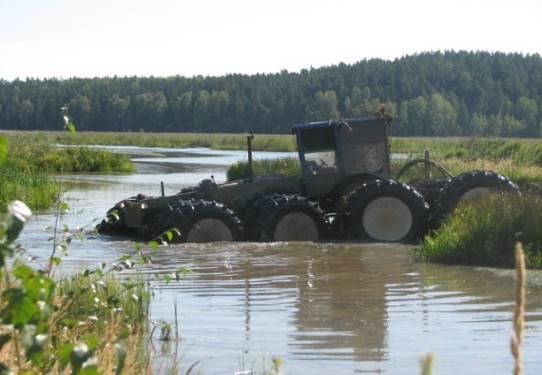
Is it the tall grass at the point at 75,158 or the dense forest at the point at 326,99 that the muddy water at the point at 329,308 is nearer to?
the tall grass at the point at 75,158

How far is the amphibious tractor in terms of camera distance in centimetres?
1535

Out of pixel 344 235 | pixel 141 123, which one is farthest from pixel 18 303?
pixel 141 123

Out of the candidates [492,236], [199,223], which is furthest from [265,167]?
[492,236]

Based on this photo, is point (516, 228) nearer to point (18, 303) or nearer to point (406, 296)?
point (406, 296)

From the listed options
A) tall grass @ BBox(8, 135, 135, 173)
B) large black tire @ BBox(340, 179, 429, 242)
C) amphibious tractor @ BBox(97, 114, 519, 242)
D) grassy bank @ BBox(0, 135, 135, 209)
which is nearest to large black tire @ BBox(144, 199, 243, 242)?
amphibious tractor @ BBox(97, 114, 519, 242)

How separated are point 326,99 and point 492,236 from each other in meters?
129

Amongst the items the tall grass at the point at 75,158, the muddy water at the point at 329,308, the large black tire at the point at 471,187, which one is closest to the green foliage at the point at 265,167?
the tall grass at the point at 75,158

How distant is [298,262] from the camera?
542 inches

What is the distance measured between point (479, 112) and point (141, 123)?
174 feet

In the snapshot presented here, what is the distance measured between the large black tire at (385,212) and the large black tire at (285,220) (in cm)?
48

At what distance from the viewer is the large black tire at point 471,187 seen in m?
15.8

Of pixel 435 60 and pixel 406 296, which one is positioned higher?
pixel 435 60

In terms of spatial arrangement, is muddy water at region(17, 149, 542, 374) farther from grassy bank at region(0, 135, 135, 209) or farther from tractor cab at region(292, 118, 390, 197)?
grassy bank at region(0, 135, 135, 209)

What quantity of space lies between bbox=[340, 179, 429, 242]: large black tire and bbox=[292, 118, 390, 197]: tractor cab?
2.32ft
